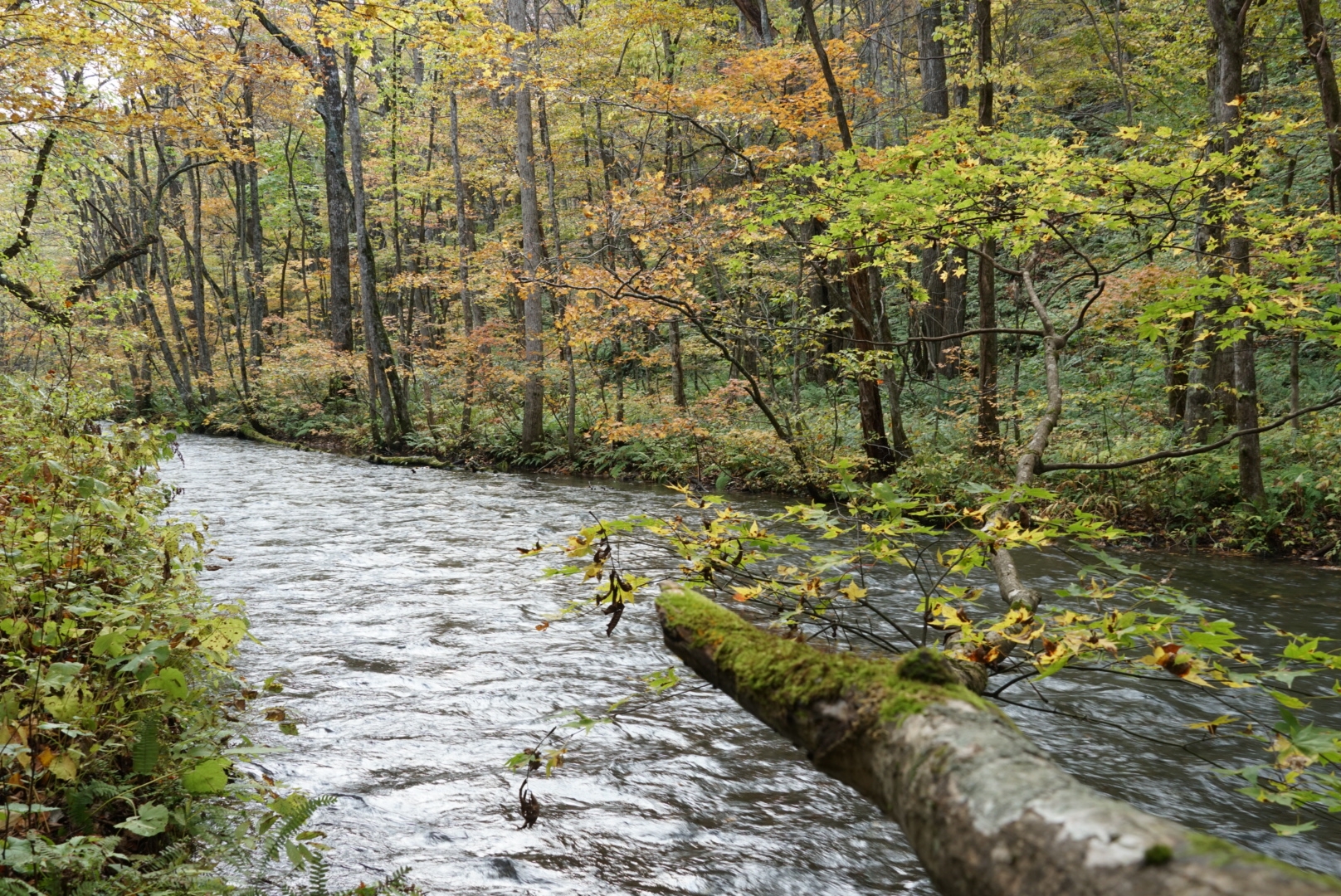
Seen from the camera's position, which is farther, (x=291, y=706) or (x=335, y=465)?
(x=335, y=465)

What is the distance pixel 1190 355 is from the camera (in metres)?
11.1

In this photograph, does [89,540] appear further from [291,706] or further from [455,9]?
[455,9]

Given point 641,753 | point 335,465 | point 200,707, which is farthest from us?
point 335,465

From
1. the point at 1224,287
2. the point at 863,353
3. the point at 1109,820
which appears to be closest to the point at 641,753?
the point at 1109,820

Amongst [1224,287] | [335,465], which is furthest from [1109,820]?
[335,465]

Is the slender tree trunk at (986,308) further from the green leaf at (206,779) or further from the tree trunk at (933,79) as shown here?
the green leaf at (206,779)

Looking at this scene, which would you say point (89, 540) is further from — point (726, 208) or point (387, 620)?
point (726, 208)

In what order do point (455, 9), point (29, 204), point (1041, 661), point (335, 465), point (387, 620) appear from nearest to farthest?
point (1041, 661) < point (387, 620) < point (455, 9) < point (29, 204) < point (335, 465)

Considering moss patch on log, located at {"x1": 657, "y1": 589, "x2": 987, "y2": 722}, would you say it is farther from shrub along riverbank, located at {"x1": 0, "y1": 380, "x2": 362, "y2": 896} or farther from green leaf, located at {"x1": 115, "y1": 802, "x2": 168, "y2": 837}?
green leaf, located at {"x1": 115, "y1": 802, "x2": 168, "y2": 837}

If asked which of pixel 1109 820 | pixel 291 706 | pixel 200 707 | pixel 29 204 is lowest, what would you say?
pixel 291 706

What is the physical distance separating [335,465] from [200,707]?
15.0 metres

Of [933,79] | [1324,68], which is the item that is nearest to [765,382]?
[933,79]

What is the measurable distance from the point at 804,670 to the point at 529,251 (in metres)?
15.5

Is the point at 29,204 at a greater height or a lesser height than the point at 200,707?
greater
